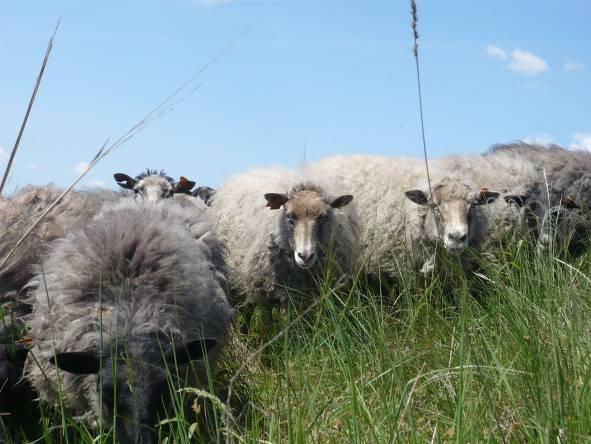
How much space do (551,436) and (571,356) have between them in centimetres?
59

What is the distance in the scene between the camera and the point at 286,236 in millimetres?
7172

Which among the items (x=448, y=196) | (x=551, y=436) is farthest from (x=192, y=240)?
(x=448, y=196)

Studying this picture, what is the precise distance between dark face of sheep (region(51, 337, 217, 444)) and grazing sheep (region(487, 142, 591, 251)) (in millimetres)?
5465

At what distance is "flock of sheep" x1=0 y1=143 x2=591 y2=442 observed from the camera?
365 cm

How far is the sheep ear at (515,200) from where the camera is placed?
26.9ft

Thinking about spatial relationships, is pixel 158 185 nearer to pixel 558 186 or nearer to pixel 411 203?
pixel 411 203

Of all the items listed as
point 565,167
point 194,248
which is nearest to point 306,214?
point 194,248

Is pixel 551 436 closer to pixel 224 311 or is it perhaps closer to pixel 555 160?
pixel 224 311

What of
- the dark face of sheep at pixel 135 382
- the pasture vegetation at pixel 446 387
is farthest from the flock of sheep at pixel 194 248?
the pasture vegetation at pixel 446 387

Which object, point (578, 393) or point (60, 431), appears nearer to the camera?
point (578, 393)

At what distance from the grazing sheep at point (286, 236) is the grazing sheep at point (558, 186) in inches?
86.5

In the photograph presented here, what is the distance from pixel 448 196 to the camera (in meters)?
7.52

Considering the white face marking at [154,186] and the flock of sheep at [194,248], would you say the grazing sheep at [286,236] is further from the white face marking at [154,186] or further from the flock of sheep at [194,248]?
the white face marking at [154,186]

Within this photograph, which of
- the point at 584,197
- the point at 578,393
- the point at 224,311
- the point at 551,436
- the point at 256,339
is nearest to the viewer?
the point at 551,436
